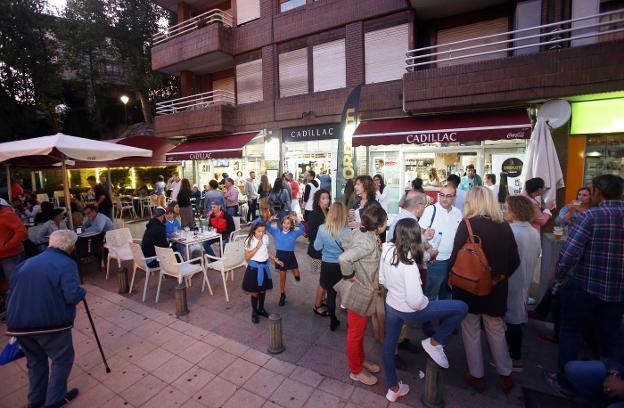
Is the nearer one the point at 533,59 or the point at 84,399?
the point at 84,399

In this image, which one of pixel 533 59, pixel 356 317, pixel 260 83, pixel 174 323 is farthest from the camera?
pixel 260 83

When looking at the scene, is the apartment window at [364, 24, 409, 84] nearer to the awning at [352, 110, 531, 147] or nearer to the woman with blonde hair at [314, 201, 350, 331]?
the awning at [352, 110, 531, 147]

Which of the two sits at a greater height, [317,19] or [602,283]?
[317,19]

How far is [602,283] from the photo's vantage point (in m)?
→ 2.92

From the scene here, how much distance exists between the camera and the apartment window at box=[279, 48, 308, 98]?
38.0ft

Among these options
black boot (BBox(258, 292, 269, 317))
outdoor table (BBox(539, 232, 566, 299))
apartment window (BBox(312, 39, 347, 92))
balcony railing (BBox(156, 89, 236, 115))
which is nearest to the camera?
outdoor table (BBox(539, 232, 566, 299))

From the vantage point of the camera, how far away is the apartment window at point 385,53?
9.66 m

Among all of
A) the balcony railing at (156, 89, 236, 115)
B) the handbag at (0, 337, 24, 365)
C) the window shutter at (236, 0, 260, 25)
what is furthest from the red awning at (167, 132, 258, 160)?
the handbag at (0, 337, 24, 365)

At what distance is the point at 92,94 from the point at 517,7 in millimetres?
26339

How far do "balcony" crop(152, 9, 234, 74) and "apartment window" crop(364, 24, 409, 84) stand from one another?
595cm

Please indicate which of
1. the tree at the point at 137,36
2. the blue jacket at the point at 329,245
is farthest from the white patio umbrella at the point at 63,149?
the tree at the point at 137,36

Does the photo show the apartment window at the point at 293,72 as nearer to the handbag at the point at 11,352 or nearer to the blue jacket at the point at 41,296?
the blue jacket at the point at 41,296

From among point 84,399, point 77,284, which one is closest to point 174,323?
point 84,399

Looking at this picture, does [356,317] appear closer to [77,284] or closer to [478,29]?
[77,284]
